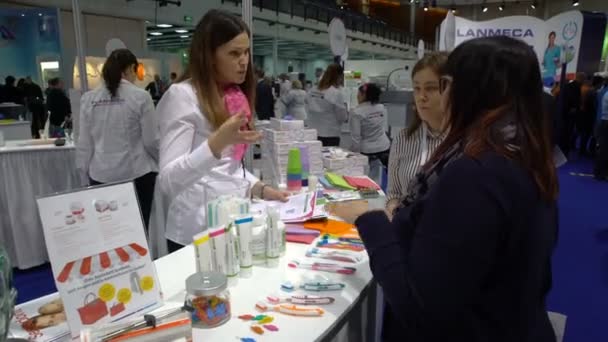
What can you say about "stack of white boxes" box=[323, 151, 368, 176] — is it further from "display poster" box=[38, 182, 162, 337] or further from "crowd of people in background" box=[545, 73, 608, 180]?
"crowd of people in background" box=[545, 73, 608, 180]

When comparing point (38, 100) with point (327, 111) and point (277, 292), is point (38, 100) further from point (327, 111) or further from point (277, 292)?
point (277, 292)

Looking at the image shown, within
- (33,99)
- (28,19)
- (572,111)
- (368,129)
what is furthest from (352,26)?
(368,129)

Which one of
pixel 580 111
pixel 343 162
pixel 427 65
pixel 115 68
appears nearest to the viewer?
pixel 427 65

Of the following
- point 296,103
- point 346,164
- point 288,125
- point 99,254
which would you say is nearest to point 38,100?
point 296,103

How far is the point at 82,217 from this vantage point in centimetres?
84

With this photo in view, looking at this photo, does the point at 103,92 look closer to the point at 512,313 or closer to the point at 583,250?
the point at 512,313

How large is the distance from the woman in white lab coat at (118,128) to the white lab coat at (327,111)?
2.18m

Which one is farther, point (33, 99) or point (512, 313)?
point (33, 99)

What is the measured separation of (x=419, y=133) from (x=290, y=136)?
2.12 feet

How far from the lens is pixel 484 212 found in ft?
2.31

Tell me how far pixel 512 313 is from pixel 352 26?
1943 centimetres

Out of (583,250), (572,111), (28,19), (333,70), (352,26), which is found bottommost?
(583,250)

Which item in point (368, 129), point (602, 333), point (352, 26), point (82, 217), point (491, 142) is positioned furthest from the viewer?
point (352, 26)

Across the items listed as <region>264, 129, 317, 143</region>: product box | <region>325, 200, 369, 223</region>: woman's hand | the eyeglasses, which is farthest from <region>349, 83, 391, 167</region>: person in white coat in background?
the eyeglasses
